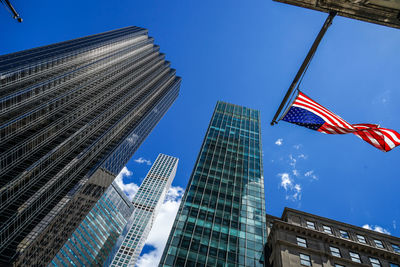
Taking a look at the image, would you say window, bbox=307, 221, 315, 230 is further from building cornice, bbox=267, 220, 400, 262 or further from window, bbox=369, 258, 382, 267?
window, bbox=369, 258, 382, 267

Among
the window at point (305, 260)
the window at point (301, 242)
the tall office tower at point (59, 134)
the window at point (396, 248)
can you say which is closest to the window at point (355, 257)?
the window at point (301, 242)

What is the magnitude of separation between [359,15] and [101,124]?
343ft

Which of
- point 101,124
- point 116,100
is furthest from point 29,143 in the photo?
point 116,100

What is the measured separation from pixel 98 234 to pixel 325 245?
10554cm

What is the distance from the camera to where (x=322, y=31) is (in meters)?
9.27

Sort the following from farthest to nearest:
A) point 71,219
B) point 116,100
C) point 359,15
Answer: point 116,100 → point 71,219 → point 359,15

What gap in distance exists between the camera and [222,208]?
5012 cm

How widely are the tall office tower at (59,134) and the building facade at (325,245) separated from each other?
61.4 meters

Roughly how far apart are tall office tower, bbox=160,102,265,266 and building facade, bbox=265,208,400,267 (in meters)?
5.61

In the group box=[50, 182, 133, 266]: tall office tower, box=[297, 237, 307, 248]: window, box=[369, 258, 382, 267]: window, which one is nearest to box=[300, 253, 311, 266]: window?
box=[297, 237, 307, 248]: window

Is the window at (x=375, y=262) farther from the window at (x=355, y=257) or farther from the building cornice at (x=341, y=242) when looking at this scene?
the window at (x=355, y=257)

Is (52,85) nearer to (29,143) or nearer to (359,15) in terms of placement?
(29,143)

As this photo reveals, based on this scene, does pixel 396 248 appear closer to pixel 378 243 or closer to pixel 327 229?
pixel 378 243

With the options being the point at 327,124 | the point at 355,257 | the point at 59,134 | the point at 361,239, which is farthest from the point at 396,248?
the point at 59,134
